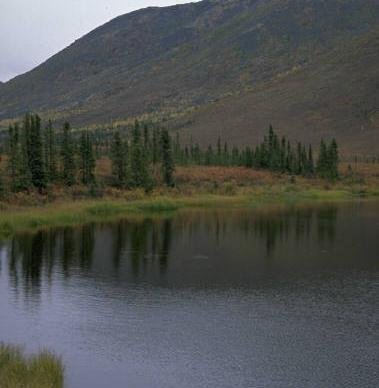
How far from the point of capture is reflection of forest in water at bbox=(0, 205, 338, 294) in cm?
3541

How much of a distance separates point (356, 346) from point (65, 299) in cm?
1199

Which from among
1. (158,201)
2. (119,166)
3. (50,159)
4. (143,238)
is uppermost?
(50,159)

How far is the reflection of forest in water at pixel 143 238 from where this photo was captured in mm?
35406

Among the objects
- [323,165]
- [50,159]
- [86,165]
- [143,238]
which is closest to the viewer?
[143,238]

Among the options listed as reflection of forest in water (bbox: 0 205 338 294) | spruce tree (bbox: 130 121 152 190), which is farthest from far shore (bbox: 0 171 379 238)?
reflection of forest in water (bbox: 0 205 338 294)

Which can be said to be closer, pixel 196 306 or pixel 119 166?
pixel 196 306

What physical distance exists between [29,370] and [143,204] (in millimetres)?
46038

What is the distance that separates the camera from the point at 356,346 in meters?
21.9

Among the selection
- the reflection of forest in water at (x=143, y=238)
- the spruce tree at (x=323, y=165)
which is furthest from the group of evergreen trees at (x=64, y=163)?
the spruce tree at (x=323, y=165)

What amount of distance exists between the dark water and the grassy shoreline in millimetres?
Answer: 2854

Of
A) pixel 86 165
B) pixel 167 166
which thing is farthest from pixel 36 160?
pixel 167 166

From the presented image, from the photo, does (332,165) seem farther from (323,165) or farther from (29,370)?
(29,370)

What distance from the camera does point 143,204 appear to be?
63.4 meters

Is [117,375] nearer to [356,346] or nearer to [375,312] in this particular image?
[356,346]
